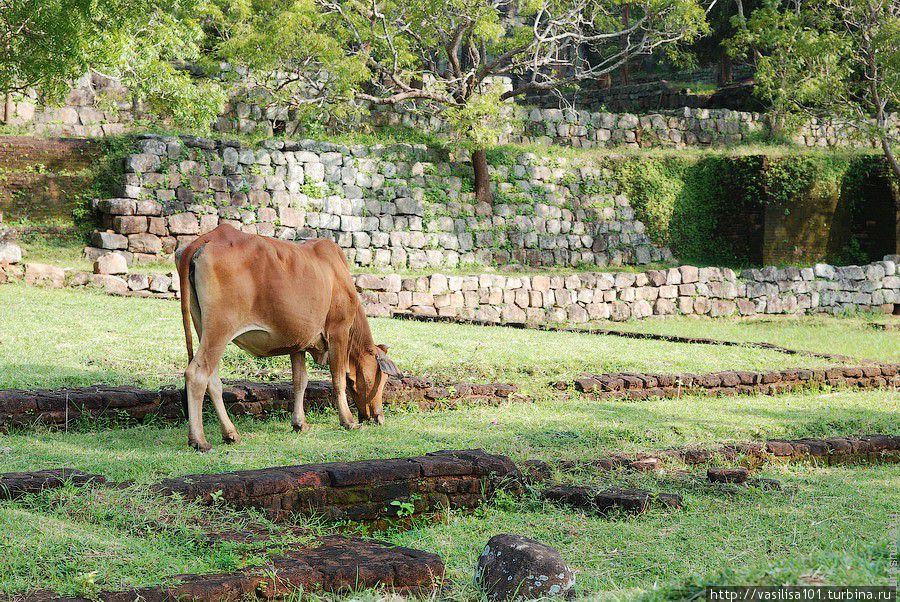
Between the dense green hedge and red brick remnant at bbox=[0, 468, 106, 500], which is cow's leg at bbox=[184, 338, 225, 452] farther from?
the dense green hedge

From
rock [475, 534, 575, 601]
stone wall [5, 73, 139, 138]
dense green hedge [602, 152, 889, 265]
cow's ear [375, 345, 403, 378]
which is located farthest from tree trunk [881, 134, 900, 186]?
rock [475, 534, 575, 601]

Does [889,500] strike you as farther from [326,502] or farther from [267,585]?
[267,585]

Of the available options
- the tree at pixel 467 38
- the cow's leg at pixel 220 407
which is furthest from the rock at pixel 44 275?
the cow's leg at pixel 220 407

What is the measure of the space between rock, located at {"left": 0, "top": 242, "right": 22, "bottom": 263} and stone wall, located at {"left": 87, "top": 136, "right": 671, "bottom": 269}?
1.84 m

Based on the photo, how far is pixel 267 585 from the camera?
13.4 ft

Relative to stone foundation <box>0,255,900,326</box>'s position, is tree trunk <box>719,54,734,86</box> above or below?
above

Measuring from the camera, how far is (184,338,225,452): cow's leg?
276 inches

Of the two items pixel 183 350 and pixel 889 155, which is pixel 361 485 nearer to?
pixel 183 350

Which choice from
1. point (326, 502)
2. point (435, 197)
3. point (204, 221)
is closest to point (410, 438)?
point (326, 502)

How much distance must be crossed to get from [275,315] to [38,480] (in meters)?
2.79

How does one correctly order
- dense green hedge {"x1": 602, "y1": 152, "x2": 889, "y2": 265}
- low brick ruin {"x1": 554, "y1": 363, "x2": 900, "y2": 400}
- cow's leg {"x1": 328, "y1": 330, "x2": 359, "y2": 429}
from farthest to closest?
dense green hedge {"x1": 602, "y1": 152, "x2": 889, "y2": 265}, low brick ruin {"x1": 554, "y1": 363, "x2": 900, "y2": 400}, cow's leg {"x1": 328, "y1": 330, "x2": 359, "y2": 429}

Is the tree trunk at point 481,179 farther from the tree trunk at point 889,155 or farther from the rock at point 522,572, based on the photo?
the rock at point 522,572

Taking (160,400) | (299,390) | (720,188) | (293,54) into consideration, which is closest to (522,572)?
(299,390)

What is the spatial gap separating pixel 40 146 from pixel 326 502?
15585 millimetres
